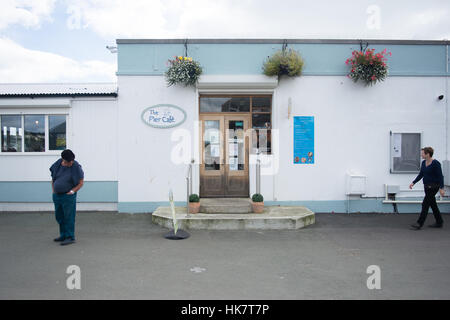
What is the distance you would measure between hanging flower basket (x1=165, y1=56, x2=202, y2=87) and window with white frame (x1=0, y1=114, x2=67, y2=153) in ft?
11.1

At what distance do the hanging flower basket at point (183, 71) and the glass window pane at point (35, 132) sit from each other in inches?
158

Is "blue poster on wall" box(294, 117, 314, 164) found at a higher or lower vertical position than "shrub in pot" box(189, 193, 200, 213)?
higher

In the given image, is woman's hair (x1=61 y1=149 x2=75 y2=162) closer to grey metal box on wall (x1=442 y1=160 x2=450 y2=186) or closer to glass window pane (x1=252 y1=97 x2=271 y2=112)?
glass window pane (x1=252 y1=97 x2=271 y2=112)

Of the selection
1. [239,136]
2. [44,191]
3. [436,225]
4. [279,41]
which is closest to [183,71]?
[239,136]

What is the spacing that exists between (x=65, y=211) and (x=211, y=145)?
438 centimetres

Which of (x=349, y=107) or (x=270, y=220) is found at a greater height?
(x=349, y=107)

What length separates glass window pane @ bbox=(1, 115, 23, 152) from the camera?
30.3 ft

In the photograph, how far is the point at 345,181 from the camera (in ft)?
29.6

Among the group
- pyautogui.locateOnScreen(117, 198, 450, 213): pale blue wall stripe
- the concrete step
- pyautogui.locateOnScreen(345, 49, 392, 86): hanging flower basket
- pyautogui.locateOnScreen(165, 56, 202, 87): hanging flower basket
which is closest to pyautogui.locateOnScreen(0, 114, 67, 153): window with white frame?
pyautogui.locateOnScreen(117, 198, 450, 213): pale blue wall stripe

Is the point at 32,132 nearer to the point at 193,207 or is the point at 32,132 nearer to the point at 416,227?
the point at 193,207
